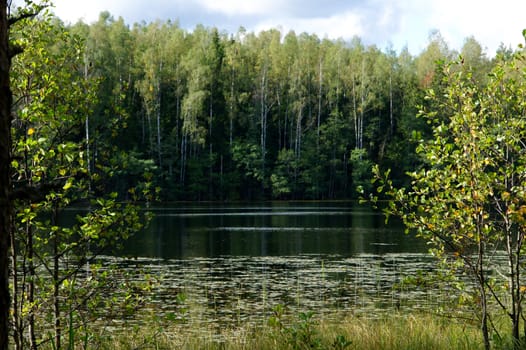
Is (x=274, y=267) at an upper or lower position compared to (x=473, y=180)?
lower

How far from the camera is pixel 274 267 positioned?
21.5 meters

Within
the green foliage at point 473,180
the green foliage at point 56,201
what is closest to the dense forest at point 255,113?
the green foliage at point 56,201

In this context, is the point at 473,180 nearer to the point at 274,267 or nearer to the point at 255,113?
the point at 274,267

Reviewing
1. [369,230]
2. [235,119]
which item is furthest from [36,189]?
[235,119]

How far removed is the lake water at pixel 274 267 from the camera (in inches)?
578

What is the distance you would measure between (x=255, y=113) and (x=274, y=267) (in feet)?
172

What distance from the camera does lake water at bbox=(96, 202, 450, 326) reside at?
48.1 feet

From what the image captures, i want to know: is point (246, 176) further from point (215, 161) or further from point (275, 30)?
point (275, 30)

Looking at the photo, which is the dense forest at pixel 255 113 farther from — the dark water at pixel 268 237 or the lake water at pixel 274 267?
the lake water at pixel 274 267

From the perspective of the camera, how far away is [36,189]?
2.68 metres

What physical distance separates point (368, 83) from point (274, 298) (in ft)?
203

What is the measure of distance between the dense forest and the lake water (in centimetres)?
2832

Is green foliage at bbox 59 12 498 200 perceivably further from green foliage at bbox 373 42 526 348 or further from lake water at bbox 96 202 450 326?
green foliage at bbox 373 42 526 348

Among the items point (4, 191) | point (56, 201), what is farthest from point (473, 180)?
point (4, 191)
